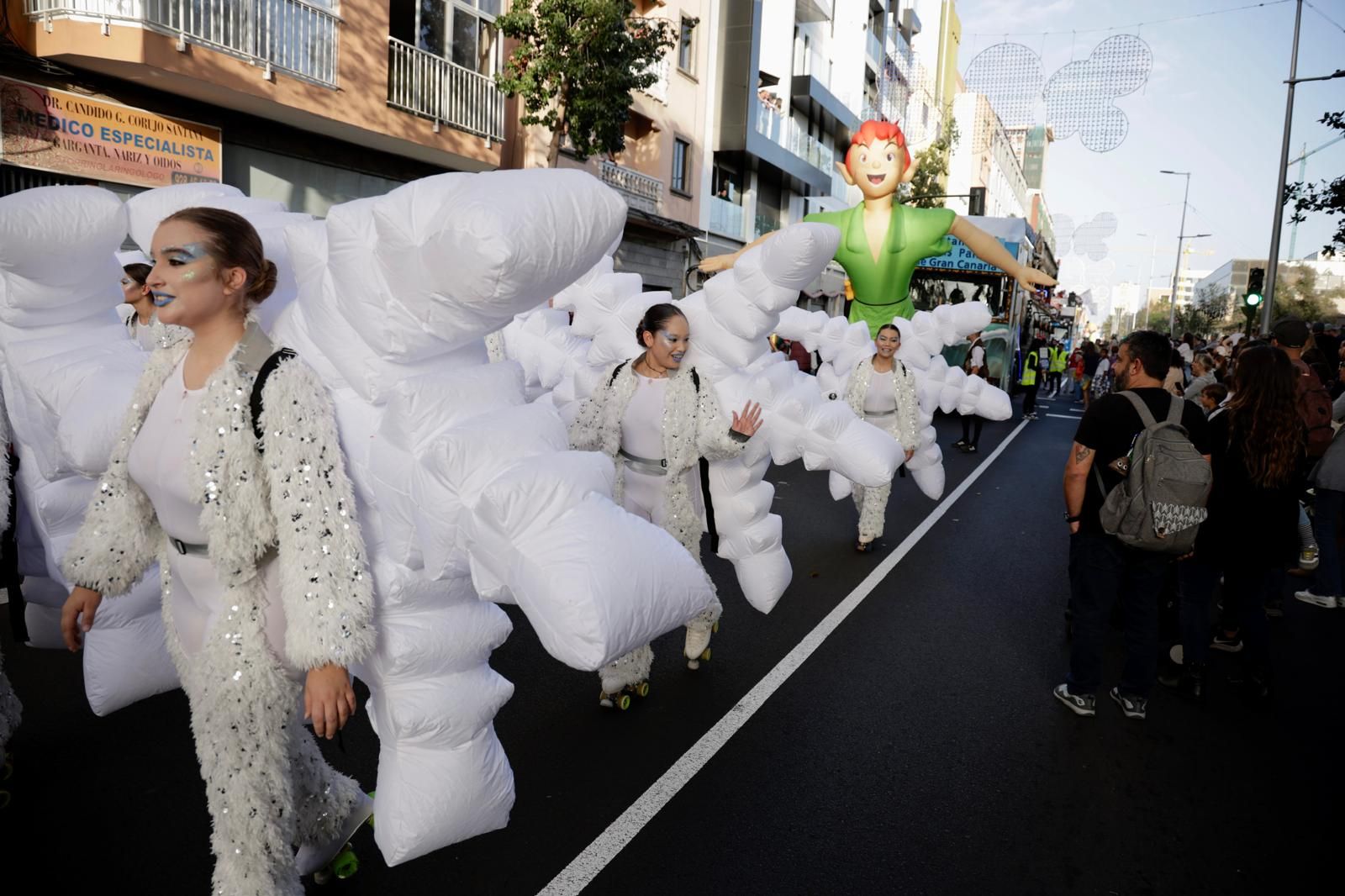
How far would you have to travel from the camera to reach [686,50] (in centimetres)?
2183

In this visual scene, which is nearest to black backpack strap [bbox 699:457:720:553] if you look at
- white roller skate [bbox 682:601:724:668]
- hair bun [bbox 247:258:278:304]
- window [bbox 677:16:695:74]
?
white roller skate [bbox 682:601:724:668]

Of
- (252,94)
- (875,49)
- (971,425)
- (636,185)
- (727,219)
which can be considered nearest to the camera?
(252,94)

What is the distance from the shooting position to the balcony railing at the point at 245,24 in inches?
358

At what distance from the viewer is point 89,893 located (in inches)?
108

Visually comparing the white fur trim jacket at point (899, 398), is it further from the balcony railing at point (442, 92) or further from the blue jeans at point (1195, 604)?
the balcony railing at point (442, 92)

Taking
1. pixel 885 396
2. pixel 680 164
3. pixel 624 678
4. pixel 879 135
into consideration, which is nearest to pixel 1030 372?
pixel 680 164

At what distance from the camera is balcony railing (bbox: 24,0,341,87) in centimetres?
909

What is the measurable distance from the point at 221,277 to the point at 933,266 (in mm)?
17095

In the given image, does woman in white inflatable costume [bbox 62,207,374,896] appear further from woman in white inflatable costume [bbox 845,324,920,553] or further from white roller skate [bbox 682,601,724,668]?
woman in white inflatable costume [bbox 845,324,920,553]

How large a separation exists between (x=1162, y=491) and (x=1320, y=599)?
3.78 m

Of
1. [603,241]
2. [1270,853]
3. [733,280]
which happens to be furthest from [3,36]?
[1270,853]

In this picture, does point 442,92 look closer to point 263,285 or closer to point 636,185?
point 636,185

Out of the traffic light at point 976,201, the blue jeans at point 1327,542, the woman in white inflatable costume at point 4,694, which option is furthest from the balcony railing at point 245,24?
the blue jeans at point 1327,542

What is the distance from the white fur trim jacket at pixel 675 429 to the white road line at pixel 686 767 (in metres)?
0.83
